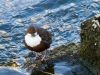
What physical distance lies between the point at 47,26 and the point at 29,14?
43.2 inches

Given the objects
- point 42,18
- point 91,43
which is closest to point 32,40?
point 91,43

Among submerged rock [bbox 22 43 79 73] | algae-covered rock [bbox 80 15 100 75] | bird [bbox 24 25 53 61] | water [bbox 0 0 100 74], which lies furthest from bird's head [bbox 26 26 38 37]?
water [bbox 0 0 100 74]

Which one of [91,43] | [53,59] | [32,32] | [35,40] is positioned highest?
[32,32]

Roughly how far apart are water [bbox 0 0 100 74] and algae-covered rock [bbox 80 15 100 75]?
310 cm

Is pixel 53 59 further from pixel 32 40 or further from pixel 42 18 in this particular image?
pixel 42 18

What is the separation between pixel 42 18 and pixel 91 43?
16.8 feet

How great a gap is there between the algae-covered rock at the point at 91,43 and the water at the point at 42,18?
10.2 ft

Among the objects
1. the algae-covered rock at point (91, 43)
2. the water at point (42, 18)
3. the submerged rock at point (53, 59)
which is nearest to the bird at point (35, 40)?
the submerged rock at point (53, 59)

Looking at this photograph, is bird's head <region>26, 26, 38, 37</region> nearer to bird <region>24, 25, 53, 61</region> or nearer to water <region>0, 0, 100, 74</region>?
bird <region>24, 25, 53, 61</region>

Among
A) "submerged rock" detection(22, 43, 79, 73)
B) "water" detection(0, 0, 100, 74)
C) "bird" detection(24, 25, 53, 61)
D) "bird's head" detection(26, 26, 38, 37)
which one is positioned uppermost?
"water" detection(0, 0, 100, 74)

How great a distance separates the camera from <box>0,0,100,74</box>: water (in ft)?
29.7

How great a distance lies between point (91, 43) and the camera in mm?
5469

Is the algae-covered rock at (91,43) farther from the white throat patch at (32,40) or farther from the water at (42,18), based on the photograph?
the water at (42,18)

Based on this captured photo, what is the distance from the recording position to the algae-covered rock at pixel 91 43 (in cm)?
536
